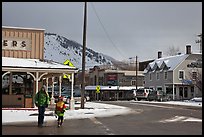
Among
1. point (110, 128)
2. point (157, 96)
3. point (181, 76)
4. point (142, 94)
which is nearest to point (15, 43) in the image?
point (110, 128)

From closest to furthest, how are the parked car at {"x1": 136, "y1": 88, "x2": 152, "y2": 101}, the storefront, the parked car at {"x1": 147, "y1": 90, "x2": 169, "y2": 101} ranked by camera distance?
the storefront < the parked car at {"x1": 147, "y1": 90, "x2": 169, "y2": 101} < the parked car at {"x1": 136, "y1": 88, "x2": 152, "y2": 101}

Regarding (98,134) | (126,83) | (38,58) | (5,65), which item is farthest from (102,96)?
(98,134)

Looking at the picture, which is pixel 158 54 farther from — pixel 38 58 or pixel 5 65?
Result: pixel 5 65

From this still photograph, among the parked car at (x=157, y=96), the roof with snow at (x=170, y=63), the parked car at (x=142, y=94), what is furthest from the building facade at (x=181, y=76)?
the parked car at (x=157, y=96)

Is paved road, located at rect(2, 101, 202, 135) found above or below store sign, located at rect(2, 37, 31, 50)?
below

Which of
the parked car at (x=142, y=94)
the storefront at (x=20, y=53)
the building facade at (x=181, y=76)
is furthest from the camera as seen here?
the building facade at (x=181, y=76)

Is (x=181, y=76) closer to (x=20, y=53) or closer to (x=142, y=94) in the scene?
(x=142, y=94)

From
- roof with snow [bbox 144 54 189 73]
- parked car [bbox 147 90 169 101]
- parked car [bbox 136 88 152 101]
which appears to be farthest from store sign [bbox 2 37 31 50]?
roof with snow [bbox 144 54 189 73]

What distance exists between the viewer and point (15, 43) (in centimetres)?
2895

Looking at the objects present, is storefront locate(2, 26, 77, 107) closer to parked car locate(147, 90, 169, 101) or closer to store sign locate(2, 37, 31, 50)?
store sign locate(2, 37, 31, 50)

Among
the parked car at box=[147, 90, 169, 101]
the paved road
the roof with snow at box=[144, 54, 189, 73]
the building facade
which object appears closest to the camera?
the paved road

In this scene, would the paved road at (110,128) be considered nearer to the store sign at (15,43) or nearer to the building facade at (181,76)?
the store sign at (15,43)

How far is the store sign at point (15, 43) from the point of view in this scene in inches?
1131

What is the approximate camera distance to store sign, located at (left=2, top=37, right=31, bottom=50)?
2873 cm
